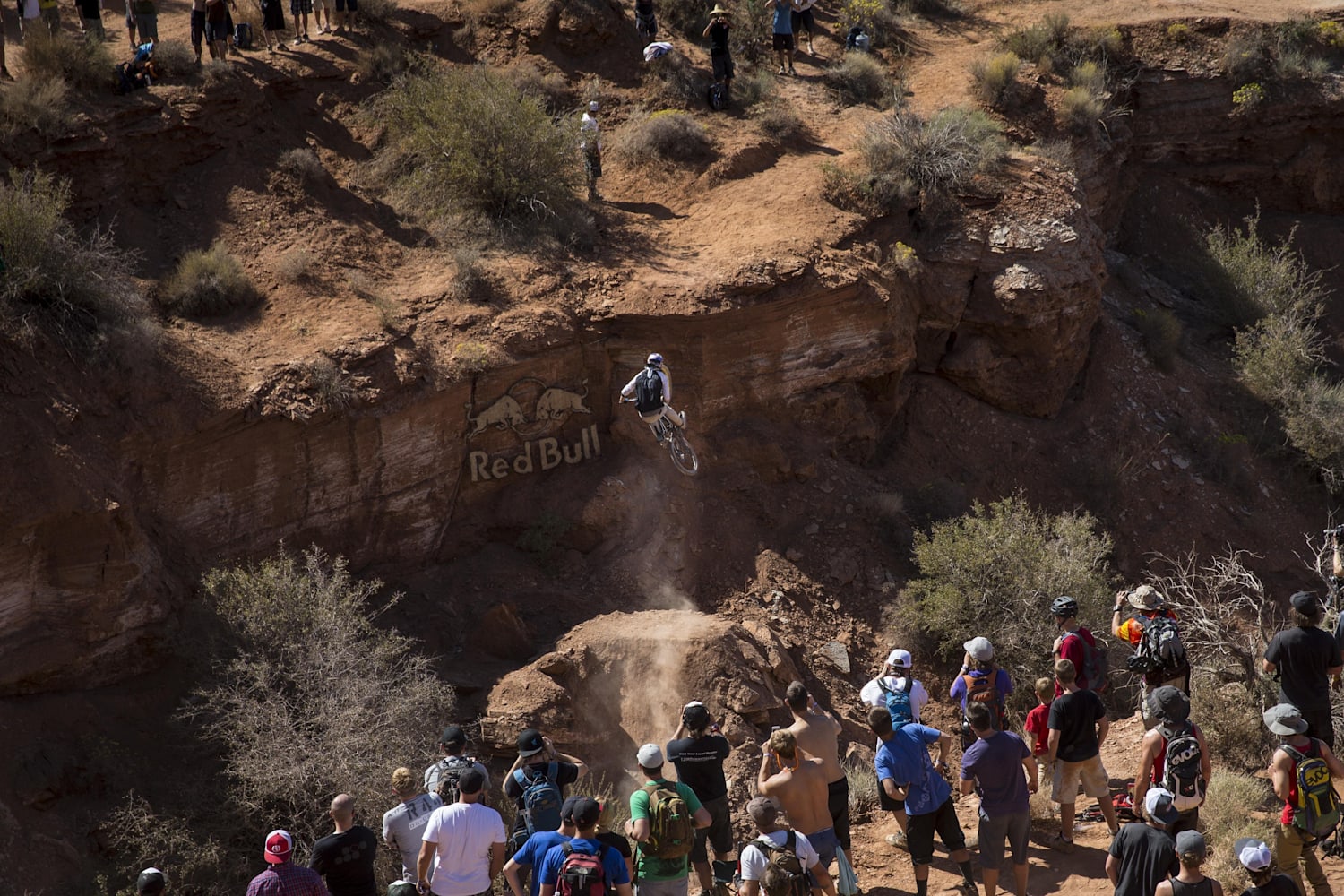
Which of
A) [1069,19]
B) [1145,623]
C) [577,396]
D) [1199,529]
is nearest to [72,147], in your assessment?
[577,396]

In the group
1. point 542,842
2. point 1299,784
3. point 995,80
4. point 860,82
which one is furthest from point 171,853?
point 995,80

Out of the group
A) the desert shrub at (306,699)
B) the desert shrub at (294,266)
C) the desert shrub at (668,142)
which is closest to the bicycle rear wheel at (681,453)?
the desert shrub at (306,699)

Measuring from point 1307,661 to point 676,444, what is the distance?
8.09m

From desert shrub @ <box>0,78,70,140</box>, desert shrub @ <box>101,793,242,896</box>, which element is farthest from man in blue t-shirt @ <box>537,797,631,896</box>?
desert shrub @ <box>0,78,70,140</box>

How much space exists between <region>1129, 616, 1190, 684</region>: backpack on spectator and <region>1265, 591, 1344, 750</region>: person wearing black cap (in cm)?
77

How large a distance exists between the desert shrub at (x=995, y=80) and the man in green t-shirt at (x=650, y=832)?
16.9 metres

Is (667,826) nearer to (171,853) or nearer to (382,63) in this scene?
(171,853)

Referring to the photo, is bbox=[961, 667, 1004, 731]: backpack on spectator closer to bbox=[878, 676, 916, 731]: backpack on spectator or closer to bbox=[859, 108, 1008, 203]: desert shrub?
bbox=[878, 676, 916, 731]: backpack on spectator

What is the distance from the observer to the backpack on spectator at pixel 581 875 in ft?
25.2

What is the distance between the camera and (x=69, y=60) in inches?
648

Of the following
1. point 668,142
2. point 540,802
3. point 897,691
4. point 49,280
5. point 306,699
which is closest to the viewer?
point 540,802

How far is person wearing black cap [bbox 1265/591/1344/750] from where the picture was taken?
9930 millimetres

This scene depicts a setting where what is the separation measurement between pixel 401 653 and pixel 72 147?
8548 mm

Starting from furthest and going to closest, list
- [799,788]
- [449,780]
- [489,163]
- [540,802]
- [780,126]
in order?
1. [780,126]
2. [489,163]
3. [449,780]
4. [540,802]
5. [799,788]
